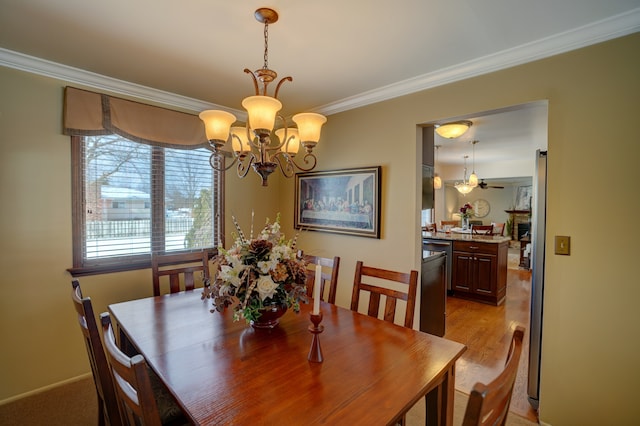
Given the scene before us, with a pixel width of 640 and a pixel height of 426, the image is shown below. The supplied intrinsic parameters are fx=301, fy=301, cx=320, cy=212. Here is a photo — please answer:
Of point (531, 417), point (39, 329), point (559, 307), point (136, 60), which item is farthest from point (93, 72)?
point (531, 417)

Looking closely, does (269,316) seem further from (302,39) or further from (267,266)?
(302,39)

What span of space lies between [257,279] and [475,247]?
4.05m

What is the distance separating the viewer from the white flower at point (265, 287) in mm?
1439

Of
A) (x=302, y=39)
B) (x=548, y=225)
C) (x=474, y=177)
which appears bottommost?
(x=548, y=225)

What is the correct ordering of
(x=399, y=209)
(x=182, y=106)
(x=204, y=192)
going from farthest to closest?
(x=204, y=192)
(x=182, y=106)
(x=399, y=209)

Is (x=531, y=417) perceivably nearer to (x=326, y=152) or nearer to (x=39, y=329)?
(x=326, y=152)

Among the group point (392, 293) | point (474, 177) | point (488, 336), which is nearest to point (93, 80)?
point (392, 293)

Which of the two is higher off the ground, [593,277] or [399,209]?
[399,209]

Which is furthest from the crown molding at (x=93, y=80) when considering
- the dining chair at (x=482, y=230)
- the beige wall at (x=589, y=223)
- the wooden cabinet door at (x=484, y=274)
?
the dining chair at (x=482, y=230)

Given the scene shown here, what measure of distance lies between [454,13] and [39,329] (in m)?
3.57

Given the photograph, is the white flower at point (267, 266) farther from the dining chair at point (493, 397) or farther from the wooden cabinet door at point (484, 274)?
the wooden cabinet door at point (484, 274)

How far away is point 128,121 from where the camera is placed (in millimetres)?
2629

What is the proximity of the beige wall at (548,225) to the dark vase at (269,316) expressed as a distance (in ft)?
4.76

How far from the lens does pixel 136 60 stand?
2201 mm
